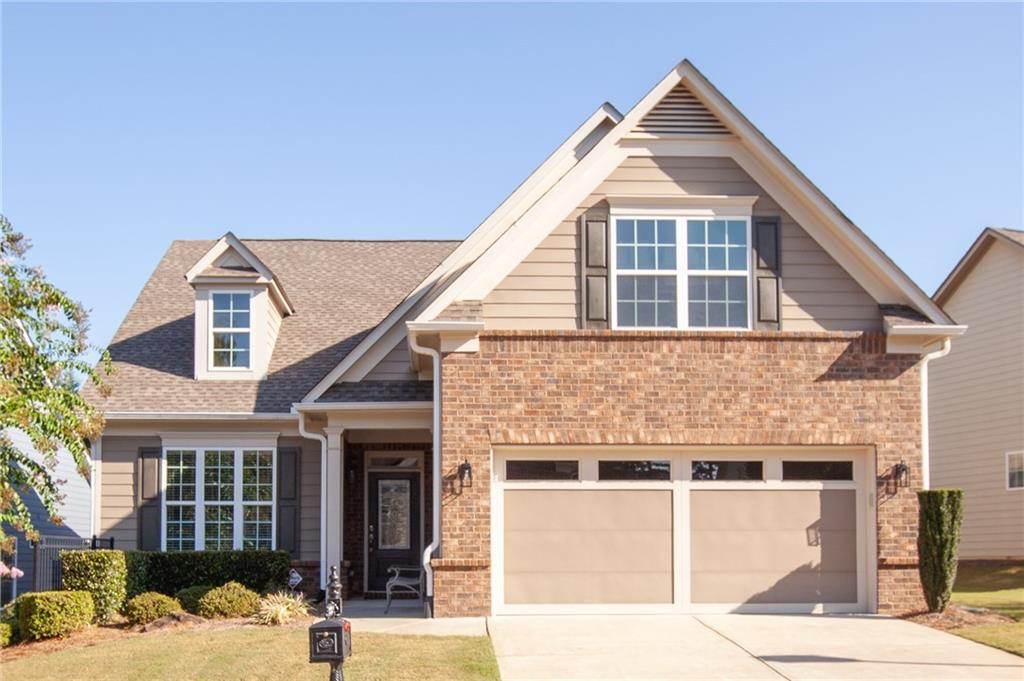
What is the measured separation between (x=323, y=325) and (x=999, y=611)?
40.4 feet

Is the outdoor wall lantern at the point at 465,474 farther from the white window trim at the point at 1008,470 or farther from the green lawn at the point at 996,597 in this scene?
the white window trim at the point at 1008,470

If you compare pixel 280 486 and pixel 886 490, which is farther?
pixel 280 486

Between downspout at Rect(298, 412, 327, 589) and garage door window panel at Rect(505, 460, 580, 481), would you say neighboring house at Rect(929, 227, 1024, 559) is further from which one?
downspout at Rect(298, 412, 327, 589)

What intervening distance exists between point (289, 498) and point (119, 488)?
2770 millimetres

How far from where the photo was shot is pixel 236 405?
812 inches

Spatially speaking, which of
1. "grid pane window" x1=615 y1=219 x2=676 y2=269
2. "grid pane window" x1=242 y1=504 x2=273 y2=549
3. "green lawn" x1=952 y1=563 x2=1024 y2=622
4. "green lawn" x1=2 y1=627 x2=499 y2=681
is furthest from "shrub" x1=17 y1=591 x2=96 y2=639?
"green lawn" x1=952 y1=563 x2=1024 y2=622

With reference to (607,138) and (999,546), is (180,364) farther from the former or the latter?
(999,546)

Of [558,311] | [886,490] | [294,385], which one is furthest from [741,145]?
[294,385]

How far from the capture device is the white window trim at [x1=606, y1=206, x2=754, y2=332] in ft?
56.3

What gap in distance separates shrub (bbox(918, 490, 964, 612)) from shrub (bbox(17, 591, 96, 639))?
11.0 m

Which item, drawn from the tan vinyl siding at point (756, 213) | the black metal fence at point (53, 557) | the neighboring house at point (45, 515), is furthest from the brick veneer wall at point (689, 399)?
the neighboring house at point (45, 515)

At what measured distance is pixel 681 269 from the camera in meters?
17.2

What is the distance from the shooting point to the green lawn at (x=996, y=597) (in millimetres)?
14266

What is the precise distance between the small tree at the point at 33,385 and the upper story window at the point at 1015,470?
17542mm
